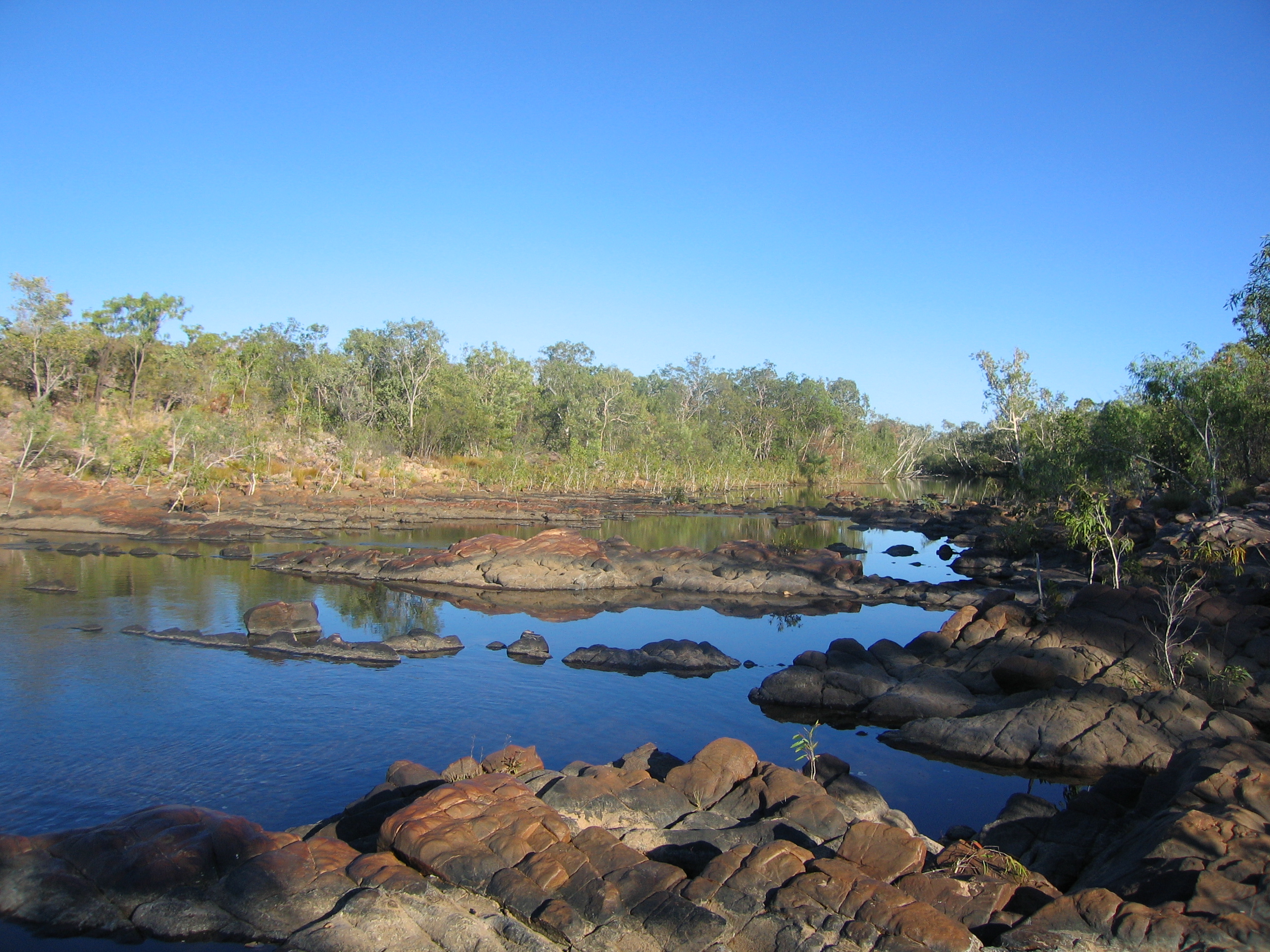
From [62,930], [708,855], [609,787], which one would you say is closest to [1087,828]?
[708,855]

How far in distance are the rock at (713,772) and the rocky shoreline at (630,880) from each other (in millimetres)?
764

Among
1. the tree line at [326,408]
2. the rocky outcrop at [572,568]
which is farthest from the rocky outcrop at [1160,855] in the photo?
the tree line at [326,408]

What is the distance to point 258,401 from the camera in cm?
6769

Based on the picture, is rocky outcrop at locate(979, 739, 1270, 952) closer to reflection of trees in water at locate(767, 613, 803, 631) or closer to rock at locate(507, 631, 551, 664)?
rock at locate(507, 631, 551, 664)

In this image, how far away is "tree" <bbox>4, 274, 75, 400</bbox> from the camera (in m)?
58.1

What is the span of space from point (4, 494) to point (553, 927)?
1941 inches

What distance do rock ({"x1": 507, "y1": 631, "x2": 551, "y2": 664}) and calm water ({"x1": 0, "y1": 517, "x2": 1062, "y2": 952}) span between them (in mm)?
410

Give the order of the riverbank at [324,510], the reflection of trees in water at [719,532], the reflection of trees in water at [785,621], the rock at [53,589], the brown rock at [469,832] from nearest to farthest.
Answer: the brown rock at [469,832]
the reflection of trees in water at [785,621]
the rock at [53,589]
the riverbank at [324,510]
the reflection of trees in water at [719,532]

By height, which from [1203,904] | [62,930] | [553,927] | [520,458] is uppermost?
[520,458]

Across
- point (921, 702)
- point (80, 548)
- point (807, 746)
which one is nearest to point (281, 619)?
point (807, 746)

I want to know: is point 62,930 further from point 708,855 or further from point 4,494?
point 4,494

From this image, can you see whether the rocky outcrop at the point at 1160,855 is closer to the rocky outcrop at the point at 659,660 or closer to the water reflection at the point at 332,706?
the water reflection at the point at 332,706

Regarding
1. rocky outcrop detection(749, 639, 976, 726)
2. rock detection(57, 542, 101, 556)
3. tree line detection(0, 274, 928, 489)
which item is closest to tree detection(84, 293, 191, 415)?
tree line detection(0, 274, 928, 489)

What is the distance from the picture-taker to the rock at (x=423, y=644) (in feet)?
68.1
